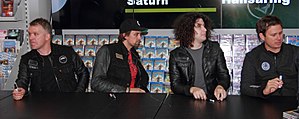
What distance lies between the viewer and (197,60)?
11.6 feet

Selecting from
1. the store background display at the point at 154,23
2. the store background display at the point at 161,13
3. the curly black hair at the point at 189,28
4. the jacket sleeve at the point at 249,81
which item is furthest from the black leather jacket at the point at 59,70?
the jacket sleeve at the point at 249,81

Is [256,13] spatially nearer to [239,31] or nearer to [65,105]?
[239,31]

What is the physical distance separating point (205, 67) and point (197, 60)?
0.26ft

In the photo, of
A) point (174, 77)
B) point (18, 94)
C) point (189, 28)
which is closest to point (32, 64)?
point (18, 94)

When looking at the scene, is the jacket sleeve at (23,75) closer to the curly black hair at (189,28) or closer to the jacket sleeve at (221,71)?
the curly black hair at (189,28)

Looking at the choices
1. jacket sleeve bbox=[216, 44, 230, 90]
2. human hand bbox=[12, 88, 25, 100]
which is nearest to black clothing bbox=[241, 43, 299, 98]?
jacket sleeve bbox=[216, 44, 230, 90]

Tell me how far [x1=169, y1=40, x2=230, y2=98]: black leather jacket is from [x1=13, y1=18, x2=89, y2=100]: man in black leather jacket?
2.59ft

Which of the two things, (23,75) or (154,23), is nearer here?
(23,75)

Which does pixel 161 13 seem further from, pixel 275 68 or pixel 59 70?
pixel 275 68

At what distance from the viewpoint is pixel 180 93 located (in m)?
3.23

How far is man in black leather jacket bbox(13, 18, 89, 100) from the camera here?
144 inches

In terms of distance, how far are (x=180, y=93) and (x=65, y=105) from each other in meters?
0.83

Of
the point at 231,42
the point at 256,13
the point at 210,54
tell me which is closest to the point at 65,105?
the point at 210,54

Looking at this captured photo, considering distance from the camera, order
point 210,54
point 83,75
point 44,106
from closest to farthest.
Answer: point 44,106
point 210,54
point 83,75
